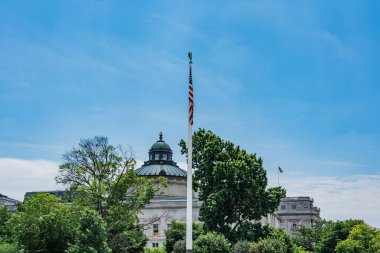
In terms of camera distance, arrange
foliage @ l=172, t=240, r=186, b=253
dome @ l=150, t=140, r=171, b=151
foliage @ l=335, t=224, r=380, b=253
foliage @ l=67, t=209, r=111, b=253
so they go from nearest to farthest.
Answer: foliage @ l=67, t=209, r=111, b=253
foliage @ l=172, t=240, r=186, b=253
foliage @ l=335, t=224, r=380, b=253
dome @ l=150, t=140, r=171, b=151

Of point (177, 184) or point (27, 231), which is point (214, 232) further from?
point (177, 184)

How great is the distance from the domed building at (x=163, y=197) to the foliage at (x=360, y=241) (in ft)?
79.2

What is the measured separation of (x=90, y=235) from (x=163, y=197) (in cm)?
4699

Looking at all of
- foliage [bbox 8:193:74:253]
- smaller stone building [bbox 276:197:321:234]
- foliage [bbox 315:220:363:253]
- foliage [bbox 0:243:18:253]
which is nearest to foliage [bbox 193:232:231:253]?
foliage [bbox 8:193:74:253]

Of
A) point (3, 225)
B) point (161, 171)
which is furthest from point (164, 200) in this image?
point (3, 225)

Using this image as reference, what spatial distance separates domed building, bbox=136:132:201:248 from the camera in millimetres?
82875

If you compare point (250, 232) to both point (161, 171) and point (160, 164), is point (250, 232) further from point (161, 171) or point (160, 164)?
point (160, 164)

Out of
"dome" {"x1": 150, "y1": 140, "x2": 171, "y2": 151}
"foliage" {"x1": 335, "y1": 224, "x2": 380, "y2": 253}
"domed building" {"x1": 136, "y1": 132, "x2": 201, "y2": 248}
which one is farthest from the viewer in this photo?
"dome" {"x1": 150, "y1": 140, "x2": 171, "y2": 151}

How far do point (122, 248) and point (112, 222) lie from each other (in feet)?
13.5

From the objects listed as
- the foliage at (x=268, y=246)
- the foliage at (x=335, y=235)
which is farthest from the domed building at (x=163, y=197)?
the foliage at (x=268, y=246)

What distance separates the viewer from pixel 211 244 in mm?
51656

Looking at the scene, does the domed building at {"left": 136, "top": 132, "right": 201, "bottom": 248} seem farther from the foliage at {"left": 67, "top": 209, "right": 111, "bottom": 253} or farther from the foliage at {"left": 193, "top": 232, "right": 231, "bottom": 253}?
the foliage at {"left": 67, "top": 209, "right": 111, "bottom": 253}

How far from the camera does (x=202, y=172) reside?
195 feet

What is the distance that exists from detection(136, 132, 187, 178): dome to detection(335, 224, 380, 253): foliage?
34.8m
